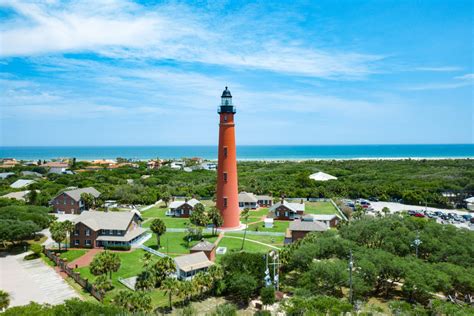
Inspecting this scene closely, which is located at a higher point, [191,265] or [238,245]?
[191,265]

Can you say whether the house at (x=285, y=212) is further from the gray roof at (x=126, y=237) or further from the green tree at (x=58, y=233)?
the green tree at (x=58, y=233)

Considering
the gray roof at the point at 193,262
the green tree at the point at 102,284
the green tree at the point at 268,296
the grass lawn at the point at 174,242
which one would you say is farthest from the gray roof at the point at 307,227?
the green tree at the point at 102,284

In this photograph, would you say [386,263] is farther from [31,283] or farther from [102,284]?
[31,283]

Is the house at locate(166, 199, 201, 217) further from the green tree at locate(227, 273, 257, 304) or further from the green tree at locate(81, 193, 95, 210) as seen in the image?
the green tree at locate(227, 273, 257, 304)

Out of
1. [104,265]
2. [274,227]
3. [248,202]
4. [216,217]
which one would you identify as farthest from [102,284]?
[248,202]

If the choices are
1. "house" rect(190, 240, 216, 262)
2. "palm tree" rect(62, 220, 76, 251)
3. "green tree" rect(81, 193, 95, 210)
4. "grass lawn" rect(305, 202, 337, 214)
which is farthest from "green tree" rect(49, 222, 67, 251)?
"grass lawn" rect(305, 202, 337, 214)

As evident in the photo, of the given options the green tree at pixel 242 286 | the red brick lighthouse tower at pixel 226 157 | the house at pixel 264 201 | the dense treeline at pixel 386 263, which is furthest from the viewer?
the house at pixel 264 201

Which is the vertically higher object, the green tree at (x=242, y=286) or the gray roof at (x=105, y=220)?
the gray roof at (x=105, y=220)

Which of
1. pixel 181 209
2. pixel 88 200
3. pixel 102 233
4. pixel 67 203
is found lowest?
pixel 102 233
